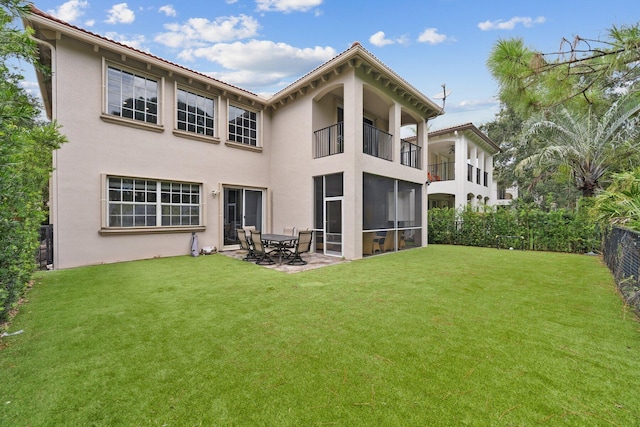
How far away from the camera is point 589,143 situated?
11.2 m

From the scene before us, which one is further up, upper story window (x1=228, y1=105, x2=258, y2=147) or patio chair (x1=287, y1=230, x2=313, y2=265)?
upper story window (x1=228, y1=105, x2=258, y2=147)

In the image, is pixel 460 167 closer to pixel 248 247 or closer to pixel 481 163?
pixel 481 163

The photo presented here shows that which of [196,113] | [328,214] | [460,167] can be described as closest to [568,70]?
[328,214]

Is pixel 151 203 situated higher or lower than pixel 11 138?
lower

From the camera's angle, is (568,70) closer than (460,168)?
Yes

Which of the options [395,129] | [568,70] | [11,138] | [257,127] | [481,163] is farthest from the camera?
[481,163]

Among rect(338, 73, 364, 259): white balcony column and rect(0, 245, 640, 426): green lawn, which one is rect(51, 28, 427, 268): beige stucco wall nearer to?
rect(338, 73, 364, 259): white balcony column

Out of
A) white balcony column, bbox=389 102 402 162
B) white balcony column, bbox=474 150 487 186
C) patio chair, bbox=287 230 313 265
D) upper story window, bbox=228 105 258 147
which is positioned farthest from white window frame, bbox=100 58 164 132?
white balcony column, bbox=474 150 487 186

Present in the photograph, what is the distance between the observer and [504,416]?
6.58ft

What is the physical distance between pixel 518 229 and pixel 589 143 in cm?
428

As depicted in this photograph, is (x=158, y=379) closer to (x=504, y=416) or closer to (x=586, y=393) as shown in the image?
(x=504, y=416)

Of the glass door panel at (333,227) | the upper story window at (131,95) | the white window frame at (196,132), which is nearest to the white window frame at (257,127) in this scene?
the white window frame at (196,132)

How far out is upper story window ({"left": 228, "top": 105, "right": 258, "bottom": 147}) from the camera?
11137 mm

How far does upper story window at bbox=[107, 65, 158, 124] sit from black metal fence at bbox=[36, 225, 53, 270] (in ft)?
12.3
